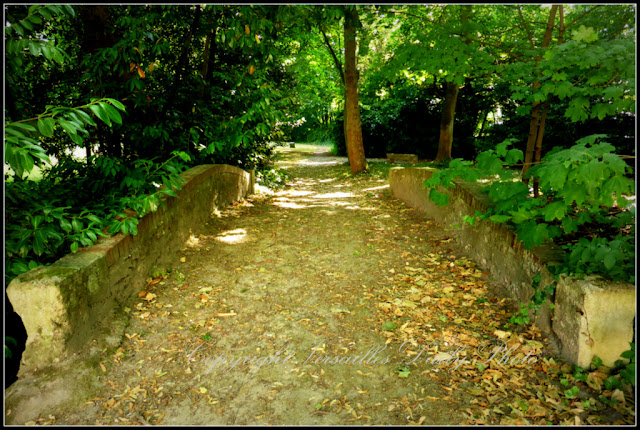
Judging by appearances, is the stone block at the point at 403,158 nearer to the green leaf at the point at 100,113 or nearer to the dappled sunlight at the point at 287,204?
the dappled sunlight at the point at 287,204

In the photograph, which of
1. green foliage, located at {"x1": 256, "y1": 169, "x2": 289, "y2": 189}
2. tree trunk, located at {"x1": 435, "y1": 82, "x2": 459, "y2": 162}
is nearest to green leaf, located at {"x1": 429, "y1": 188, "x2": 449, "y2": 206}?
green foliage, located at {"x1": 256, "y1": 169, "x2": 289, "y2": 189}

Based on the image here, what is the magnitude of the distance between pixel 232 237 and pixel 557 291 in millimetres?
4563

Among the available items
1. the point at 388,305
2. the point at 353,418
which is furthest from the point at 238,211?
the point at 353,418

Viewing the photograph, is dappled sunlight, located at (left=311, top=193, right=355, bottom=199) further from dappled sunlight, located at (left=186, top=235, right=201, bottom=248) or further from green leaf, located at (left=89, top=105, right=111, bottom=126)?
green leaf, located at (left=89, top=105, right=111, bottom=126)

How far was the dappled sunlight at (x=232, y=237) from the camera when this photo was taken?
6020mm

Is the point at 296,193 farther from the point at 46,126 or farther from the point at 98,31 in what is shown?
the point at 46,126

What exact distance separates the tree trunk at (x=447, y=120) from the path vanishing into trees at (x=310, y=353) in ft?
29.4

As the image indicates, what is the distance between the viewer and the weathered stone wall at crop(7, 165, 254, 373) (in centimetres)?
286

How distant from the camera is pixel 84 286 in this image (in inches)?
125

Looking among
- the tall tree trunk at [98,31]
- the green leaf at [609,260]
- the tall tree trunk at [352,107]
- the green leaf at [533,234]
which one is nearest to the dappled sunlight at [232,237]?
the tall tree trunk at [98,31]

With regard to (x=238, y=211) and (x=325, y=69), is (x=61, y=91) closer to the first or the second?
(x=238, y=211)

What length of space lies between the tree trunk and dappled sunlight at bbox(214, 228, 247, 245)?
30.1 feet

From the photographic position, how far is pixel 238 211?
7906mm

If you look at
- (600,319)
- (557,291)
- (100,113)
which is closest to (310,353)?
(557,291)
